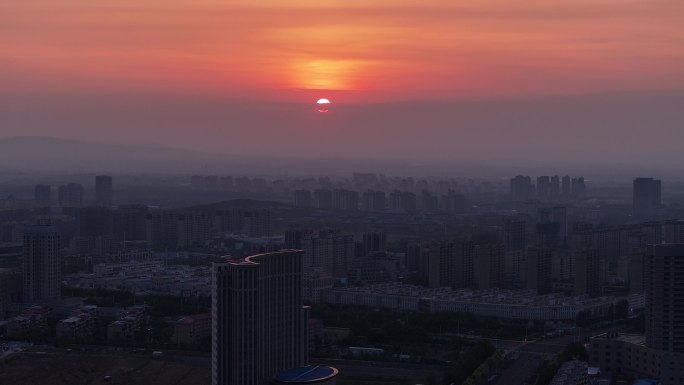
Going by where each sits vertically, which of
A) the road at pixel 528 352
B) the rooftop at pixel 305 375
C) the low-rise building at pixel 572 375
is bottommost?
the road at pixel 528 352

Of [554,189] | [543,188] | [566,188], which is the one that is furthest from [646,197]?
[566,188]

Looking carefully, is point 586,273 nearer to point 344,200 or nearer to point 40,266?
point 40,266

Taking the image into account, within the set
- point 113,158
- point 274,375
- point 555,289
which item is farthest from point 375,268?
point 113,158

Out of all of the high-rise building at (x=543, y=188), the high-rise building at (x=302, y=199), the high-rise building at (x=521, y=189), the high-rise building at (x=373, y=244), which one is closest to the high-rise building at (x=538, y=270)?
the high-rise building at (x=373, y=244)

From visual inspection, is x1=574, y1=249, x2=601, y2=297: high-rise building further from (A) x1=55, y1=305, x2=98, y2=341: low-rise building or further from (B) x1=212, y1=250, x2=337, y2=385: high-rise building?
(B) x1=212, y1=250, x2=337, y2=385: high-rise building

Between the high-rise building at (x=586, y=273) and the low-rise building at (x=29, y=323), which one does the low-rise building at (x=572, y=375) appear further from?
the high-rise building at (x=586, y=273)

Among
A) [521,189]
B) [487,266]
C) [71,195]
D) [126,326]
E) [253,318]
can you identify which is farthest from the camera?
[521,189]
